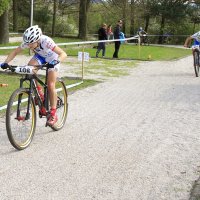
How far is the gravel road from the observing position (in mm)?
4602

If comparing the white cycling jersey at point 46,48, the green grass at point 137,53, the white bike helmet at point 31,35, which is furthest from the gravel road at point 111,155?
the green grass at point 137,53

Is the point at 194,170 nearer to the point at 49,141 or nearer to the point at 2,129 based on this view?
the point at 49,141

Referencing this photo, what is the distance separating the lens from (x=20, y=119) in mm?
6070

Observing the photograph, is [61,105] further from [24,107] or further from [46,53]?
[24,107]

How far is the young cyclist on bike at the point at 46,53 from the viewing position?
6.14 meters

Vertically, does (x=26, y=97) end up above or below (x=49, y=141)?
above

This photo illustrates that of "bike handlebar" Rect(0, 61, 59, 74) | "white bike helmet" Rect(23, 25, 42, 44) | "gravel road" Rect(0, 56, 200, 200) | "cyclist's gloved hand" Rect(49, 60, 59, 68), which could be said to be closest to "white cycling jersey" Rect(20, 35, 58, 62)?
"white bike helmet" Rect(23, 25, 42, 44)

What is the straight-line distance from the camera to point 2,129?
272 inches

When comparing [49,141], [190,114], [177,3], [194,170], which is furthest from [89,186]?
[177,3]

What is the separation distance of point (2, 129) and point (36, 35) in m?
1.66

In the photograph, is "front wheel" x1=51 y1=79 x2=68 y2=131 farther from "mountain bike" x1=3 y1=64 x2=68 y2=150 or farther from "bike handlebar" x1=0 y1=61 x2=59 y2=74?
"bike handlebar" x1=0 y1=61 x2=59 y2=74

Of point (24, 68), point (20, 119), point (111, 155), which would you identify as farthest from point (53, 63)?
point (111, 155)

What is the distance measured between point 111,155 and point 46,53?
1807 millimetres

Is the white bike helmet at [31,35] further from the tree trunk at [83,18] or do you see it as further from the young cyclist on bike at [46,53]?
the tree trunk at [83,18]
